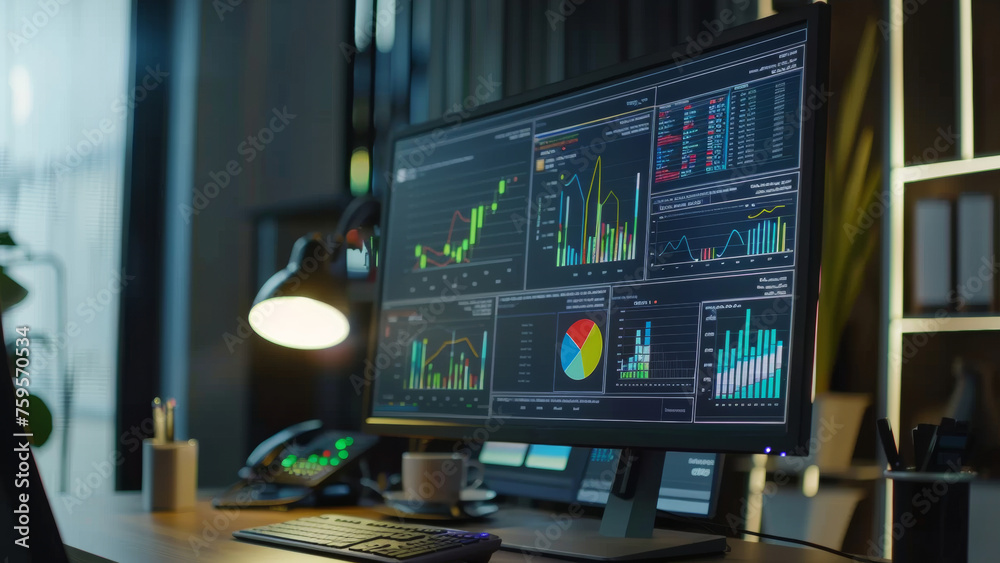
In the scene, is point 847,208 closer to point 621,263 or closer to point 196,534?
point 621,263

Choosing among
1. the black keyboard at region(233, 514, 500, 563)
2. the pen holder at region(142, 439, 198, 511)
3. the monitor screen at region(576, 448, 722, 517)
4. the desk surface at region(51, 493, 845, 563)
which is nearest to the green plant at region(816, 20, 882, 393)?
the monitor screen at region(576, 448, 722, 517)

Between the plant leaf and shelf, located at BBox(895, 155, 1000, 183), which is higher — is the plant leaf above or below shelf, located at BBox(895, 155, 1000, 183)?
above

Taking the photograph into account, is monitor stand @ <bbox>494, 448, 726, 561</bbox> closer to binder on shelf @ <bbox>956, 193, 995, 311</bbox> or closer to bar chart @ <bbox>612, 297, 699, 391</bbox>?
bar chart @ <bbox>612, 297, 699, 391</bbox>

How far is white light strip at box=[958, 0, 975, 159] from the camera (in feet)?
3.68

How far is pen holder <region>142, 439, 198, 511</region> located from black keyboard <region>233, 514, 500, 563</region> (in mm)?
366

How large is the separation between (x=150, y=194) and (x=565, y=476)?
1568 mm

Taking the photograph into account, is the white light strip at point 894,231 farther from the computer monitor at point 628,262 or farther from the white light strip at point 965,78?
the computer monitor at point 628,262

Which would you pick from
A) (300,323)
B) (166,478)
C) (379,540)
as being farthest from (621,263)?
(166,478)

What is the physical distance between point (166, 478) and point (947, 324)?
1.18m

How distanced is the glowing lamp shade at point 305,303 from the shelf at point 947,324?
861 mm

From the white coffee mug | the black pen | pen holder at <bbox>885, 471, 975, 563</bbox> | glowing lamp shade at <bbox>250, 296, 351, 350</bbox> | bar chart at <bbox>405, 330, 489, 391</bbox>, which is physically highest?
glowing lamp shade at <bbox>250, 296, 351, 350</bbox>

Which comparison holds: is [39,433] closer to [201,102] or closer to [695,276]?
[695,276]

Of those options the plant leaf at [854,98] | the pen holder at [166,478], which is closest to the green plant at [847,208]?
the plant leaf at [854,98]

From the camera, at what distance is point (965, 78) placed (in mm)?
1130
